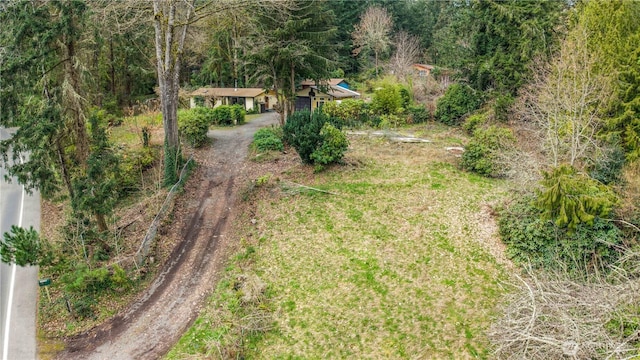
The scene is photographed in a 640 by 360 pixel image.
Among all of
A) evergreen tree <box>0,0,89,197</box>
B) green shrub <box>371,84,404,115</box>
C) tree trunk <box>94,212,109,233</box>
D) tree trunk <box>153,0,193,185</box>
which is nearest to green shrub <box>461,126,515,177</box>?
green shrub <box>371,84,404,115</box>

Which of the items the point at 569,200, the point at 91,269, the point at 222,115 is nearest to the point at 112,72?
the point at 222,115

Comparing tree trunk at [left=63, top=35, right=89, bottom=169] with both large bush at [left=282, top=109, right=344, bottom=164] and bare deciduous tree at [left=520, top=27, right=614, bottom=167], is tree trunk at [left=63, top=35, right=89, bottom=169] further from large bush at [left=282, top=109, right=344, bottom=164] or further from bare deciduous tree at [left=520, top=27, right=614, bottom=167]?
bare deciduous tree at [left=520, top=27, right=614, bottom=167]

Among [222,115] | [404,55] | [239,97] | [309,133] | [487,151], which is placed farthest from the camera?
[404,55]

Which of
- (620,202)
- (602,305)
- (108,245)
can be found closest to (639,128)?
(620,202)

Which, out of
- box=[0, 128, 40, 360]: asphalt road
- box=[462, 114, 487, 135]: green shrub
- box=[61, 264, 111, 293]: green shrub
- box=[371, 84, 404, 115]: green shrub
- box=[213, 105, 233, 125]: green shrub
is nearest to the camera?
box=[0, 128, 40, 360]: asphalt road

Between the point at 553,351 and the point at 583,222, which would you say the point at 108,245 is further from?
the point at 583,222

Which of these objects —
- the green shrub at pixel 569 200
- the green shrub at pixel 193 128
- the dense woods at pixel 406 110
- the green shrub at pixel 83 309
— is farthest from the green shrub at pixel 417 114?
the green shrub at pixel 83 309

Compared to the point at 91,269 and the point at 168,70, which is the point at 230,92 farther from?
the point at 91,269
